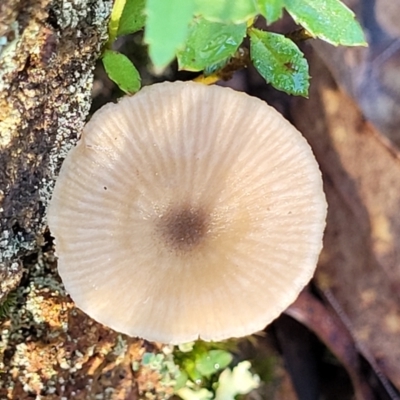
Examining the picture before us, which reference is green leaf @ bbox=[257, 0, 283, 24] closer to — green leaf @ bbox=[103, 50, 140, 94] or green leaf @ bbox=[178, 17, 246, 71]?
green leaf @ bbox=[178, 17, 246, 71]

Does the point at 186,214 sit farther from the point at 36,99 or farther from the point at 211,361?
the point at 211,361

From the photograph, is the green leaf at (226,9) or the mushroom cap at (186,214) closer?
the green leaf at (226,9)

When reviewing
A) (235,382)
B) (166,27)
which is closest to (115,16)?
(166,27)

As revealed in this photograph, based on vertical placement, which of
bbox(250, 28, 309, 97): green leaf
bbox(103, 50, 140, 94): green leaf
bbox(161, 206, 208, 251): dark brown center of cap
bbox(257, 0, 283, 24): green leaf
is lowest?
bbox(161, 206, 208, 251): dark brown center of cap

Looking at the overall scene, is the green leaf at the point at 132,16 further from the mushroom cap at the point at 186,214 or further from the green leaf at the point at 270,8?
the green leaf at the point at 270,8

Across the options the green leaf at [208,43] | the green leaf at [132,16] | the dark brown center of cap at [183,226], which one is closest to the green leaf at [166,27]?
the green leaf at [208,43]

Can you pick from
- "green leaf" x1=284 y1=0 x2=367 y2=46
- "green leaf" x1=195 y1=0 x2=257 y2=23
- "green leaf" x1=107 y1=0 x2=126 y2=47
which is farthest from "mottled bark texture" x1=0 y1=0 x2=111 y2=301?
"green leaf" x1=284 y1=0 x2=367 y2=46
